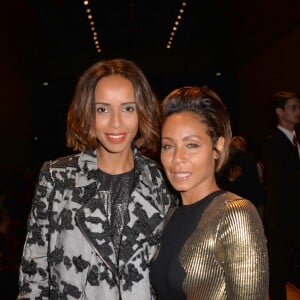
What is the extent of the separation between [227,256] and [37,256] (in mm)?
921

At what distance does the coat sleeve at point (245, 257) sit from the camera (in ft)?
4.67

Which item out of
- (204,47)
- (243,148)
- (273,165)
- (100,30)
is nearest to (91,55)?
(100,30)

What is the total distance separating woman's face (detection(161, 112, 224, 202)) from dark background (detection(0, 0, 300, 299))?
4.35 meters

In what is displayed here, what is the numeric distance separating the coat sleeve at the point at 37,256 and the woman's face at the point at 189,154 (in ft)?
2.01

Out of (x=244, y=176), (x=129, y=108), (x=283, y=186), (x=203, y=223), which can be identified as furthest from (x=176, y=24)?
(x=203, y=223)

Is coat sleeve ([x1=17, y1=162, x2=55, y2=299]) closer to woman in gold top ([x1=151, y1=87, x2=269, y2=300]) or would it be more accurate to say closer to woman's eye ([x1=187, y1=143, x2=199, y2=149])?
woman in gold top ([x1=151, y1=87, x2=269, y2=300])

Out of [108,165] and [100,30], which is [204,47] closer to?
[100,30]

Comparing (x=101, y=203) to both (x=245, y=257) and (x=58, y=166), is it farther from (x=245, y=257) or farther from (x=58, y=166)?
(x=245, y=257)

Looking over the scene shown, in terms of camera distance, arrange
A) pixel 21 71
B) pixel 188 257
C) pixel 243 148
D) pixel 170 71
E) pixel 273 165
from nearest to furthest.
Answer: pixel 188 257, pixel 273 165, pixel 243 148, pixel 21 71, pixel 170 71

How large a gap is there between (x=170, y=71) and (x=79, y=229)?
14.8 metres

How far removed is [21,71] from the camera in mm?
13367

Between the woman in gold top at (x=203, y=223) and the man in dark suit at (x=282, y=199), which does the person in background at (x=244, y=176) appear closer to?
the man in dark suit at (x=282, y=199)

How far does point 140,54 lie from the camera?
16766mm

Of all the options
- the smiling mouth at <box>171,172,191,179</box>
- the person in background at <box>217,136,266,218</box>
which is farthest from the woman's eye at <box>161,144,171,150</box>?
the person in background at <box>217,136,266,218</box>
